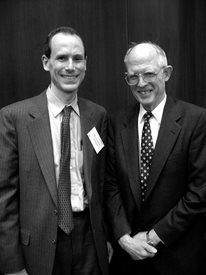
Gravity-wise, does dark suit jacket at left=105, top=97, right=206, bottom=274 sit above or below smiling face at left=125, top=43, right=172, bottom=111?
below

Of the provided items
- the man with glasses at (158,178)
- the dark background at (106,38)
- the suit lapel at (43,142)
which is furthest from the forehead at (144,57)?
the dark background at (106,38)

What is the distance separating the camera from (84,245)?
1944 mm

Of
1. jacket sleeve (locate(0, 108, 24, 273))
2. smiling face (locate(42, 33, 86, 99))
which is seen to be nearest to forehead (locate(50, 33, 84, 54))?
smiling face (locate(42, 33, 86, 99))

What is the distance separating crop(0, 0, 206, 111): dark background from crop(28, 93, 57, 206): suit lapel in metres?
0.78

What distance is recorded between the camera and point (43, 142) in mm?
1846

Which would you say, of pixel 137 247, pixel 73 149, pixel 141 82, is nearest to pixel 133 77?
pixel 141 82

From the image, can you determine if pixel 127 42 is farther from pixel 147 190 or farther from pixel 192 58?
pixel 147 190

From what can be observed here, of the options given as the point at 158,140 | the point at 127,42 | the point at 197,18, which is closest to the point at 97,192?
the point at 158,140

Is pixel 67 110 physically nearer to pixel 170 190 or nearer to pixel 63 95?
pixel 63 95

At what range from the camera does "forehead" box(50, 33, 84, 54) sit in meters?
1.93

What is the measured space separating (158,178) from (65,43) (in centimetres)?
82

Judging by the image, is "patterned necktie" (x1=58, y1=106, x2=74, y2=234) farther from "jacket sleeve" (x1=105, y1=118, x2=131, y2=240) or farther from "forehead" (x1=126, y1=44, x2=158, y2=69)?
"forehead" (x1=126, y1=44, x2=158, y2=69)

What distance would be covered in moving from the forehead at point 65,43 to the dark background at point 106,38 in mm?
658

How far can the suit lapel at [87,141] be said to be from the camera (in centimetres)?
193
